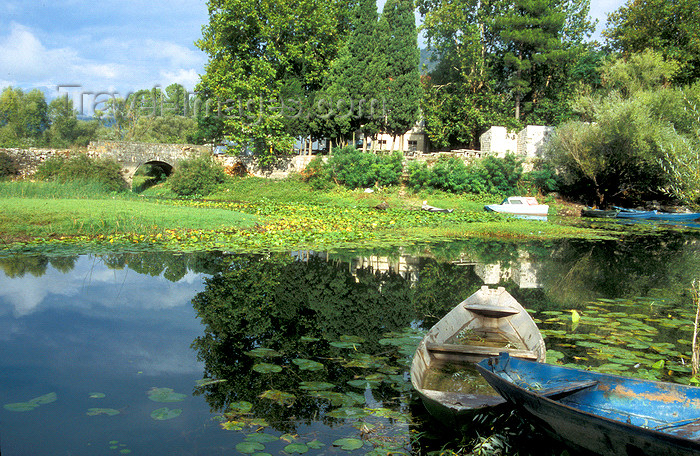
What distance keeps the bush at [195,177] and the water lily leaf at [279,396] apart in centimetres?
2405

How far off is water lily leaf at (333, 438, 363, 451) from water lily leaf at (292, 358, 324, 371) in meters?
1.43

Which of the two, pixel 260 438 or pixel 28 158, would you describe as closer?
pixel 260 438

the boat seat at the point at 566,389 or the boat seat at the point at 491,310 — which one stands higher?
the boat seat at the point at 491,310

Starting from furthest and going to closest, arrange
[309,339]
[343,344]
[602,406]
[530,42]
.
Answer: [530,42]
[309,339]
[343,344]
[602,406]

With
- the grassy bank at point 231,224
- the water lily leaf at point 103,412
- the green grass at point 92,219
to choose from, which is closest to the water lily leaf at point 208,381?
the water lily leaf at point 103,412

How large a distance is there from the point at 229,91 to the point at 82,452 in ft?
86.7

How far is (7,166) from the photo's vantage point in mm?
24844

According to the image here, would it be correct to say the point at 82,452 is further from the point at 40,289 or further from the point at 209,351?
the point at 40,289

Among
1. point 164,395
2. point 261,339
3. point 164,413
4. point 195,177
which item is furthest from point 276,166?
point 164,413

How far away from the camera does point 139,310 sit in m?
7.70

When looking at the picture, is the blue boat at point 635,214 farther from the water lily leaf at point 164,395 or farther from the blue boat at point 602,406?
the water lily leaf at point 164,395

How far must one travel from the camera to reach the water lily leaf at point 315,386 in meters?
4.83

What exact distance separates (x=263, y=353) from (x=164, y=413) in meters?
1.56

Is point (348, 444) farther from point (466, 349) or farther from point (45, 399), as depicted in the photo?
point (45, 399)
